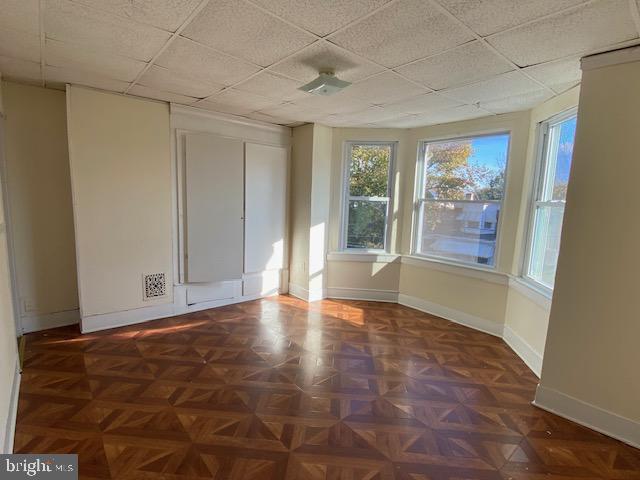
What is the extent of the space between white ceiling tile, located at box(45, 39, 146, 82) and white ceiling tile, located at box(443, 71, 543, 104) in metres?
2.50

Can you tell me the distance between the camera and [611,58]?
1.95 metres

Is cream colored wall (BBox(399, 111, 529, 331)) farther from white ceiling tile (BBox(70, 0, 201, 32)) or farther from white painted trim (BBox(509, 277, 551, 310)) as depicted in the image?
white ceiling tile (BBox(70, 0, 201, 32))

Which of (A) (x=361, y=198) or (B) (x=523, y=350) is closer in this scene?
(B) (x=523, y=350)

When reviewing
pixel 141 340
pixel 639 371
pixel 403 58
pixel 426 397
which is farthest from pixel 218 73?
pixel 639 371

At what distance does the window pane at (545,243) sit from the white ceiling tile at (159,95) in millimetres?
3511

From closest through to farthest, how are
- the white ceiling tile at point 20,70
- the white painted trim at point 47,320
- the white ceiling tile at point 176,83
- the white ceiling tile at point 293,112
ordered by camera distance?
the white ceiling tile at point 20,70
the white ceiling tile at point 176,83
the white painted trim at point 47,320
the white ceiling tile at point 293,112

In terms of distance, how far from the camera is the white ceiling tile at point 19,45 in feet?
6.57

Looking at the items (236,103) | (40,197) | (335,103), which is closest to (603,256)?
(335,103)

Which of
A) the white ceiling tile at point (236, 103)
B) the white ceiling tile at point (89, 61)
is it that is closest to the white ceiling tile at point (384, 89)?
the white ceiling tile at point (236, 103)

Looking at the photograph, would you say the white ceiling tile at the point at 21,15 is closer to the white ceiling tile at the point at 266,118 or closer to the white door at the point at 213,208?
the white door at the point at 213,208

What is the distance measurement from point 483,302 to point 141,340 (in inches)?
140

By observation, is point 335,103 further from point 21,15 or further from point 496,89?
point 21,15

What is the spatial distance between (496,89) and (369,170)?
1.95 metres
